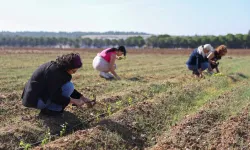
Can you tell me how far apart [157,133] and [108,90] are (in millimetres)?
4011

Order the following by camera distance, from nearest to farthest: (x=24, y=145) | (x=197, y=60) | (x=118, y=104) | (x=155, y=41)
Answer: (x=24, y=145), (x=118, y=104), (x=197, y=60), (x=155, y=41)

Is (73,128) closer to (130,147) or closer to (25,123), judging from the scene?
(25,123)

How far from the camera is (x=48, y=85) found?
20.3ft

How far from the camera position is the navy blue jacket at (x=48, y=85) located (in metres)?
6.13

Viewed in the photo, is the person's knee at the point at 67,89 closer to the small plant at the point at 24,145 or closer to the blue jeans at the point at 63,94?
the blue jeans at the point at 63,94

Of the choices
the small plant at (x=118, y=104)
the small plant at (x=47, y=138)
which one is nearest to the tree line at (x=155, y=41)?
the small plant at (x=118, y=104)

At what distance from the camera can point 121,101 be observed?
836 cm

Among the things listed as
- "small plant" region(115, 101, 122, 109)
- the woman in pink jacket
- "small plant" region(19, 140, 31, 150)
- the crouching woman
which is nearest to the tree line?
the woman in pink jacket

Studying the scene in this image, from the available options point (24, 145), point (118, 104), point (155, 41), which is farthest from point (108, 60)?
point (155, 41)

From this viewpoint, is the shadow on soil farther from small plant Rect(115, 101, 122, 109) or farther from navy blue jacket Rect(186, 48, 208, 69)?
navy blue jacket Rect(186, 48, 208, 69)

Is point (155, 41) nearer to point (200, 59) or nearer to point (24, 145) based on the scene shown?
point (200, 59)

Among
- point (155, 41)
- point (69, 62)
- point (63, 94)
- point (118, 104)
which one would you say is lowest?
point (118, 104)

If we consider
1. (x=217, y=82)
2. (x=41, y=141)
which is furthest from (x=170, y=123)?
(x=217, y=82)

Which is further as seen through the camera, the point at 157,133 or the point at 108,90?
the point at 108,90
